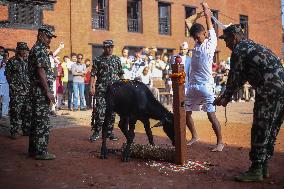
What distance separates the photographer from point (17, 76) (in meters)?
10.1

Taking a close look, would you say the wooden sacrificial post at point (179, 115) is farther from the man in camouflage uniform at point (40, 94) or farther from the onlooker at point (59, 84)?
the onlooker at point (59, 84)

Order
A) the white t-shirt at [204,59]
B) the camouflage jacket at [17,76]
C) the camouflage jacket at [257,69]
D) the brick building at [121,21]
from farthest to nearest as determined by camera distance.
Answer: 1. the brick building at [121,21]
2. the camouflage jacket at [17,76]
3. the white t-shirt at [204,59]
4. the camouflage jacket at [257,69]

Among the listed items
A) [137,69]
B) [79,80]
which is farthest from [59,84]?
[137,69]

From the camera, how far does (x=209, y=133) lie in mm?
10078

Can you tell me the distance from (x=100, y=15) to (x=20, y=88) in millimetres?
17176

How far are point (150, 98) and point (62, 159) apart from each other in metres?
1.91

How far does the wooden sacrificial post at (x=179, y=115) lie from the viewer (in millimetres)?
6410

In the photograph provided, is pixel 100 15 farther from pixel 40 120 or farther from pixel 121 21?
pixel 40 120

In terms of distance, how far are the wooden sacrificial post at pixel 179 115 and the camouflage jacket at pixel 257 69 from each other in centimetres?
122

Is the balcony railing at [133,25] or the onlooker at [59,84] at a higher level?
the balcony railing at [133,25]

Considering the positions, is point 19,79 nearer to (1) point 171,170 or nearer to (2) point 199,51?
(2) point 199,51

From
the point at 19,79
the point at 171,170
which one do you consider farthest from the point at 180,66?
the point at 19,79

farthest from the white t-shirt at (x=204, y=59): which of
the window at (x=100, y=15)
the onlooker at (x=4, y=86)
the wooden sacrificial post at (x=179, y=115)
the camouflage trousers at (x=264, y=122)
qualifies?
the window at (x=100, y=15)

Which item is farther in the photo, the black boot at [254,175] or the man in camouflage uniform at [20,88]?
the man in camouflage uniform at [20,88]
